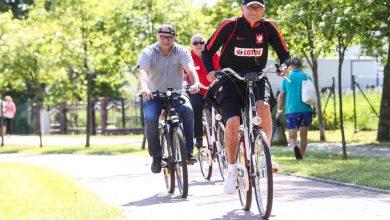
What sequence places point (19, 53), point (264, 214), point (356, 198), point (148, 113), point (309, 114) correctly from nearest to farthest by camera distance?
point (264, 214)
point (356, 198)
point (148, 113)
point (309, 114)
point (19, 53)

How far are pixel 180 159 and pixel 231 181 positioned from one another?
1488 millimetres

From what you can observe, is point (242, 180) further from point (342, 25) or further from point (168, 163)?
point (342, 25)

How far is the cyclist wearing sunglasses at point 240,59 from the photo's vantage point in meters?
7.90

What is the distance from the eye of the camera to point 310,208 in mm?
8117

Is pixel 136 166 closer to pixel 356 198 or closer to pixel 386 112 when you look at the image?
pixel 356 198

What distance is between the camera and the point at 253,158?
7.63 m

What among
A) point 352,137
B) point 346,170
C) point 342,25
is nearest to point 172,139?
point 346,170

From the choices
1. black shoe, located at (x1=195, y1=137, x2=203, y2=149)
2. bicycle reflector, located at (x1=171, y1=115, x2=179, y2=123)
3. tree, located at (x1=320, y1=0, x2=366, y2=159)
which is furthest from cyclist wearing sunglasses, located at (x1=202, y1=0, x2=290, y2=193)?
tree, located at (x1=320, y1=0, x2=366, y2=159)

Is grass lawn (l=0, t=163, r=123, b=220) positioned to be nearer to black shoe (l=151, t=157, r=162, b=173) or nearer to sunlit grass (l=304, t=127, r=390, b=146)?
black shoe (l=151, t=157, r=162, b=173)

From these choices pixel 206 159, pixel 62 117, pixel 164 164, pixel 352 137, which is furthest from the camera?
pixel 62 117

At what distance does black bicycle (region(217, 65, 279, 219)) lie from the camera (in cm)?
732

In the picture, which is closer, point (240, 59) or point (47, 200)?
point (240, 59)

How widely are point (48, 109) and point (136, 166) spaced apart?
29.5 metres

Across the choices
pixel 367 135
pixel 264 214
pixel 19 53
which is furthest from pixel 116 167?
pixel 19 53
